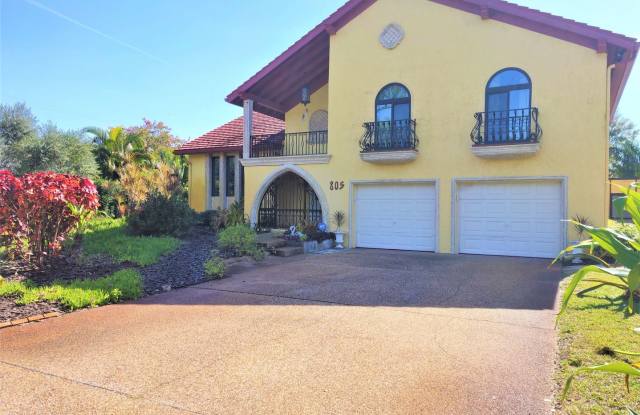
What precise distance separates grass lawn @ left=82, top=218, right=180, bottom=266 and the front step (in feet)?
8.95

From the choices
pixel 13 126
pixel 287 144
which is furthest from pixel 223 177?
pixel 13 126

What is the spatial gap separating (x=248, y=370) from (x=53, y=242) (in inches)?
238

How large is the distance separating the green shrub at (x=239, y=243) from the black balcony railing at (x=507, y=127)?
22.0ft

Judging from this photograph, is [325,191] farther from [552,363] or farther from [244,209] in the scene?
[552,363]

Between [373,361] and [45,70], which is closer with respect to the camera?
[373,361]

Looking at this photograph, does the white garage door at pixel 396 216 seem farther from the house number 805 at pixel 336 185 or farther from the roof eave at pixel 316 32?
the roof eave at pixel 316 32

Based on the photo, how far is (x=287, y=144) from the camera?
1653cm

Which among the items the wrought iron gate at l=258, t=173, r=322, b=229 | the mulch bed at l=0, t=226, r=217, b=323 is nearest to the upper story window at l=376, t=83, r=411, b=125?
the wrought iron gate at l=258, t=173, r=322, b=229

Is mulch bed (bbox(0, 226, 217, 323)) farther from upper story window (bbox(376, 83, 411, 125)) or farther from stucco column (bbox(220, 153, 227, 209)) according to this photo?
stucco column (bbox(220, 153, 227, 209))

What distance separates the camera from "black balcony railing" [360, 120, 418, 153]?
513 inches

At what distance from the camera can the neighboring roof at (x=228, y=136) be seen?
1862 cm

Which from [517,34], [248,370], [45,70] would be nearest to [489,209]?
[517,34]

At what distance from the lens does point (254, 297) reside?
693 cm

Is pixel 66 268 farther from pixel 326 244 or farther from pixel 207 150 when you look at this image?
pixel 207 150
